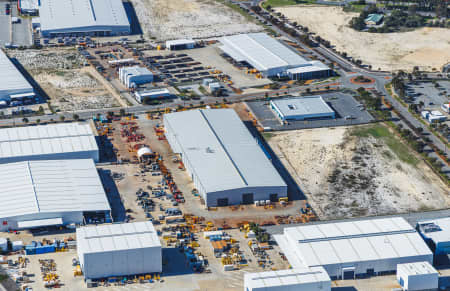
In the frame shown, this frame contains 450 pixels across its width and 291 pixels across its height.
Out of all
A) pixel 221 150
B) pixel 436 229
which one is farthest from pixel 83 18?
pixel 436 229

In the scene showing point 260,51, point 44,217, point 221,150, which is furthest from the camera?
point 260,51

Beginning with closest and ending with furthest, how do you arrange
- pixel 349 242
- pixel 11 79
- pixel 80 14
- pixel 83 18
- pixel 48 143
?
pixel 349 242
pixel 48 143
pixel 11 79
pixel 83 18
pixel 80 14

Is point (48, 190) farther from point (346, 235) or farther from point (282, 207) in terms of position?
point (346, 235)

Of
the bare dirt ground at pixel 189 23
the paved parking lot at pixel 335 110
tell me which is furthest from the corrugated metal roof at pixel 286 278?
the bare dirt ground at pixel 189 23

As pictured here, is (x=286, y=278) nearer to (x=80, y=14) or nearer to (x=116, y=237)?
(x=116, y=237)

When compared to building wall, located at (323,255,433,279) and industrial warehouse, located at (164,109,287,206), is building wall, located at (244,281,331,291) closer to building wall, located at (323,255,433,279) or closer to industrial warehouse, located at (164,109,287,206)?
building wall, located at (323,255,433,279)

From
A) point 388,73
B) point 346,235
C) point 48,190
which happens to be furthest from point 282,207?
point 388,73

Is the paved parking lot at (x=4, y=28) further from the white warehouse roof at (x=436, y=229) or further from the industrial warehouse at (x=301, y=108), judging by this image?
the white warehouse roof at (x=436, y=229)

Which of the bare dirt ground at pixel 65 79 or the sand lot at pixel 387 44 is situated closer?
the bare dirt ground at pixel 65 79
